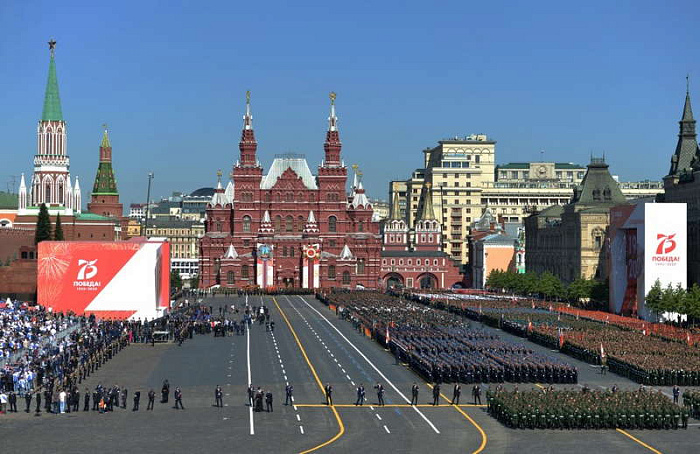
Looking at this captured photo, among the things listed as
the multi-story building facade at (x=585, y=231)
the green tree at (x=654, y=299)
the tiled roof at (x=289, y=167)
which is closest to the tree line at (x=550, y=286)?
the multi-story building facade at (x=585, y=231)

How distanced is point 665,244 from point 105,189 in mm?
112918

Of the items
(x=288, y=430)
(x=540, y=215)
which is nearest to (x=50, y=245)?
(x=288, y=430)

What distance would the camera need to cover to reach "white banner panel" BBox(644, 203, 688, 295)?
9056cm

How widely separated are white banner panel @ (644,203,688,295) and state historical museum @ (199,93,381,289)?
186 ft

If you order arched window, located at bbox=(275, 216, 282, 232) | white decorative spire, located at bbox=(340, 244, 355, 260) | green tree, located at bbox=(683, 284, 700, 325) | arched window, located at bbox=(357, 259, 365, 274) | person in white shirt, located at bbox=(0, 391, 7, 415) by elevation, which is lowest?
person in white shirt, located at bbox=(0, 391, 7, 415)

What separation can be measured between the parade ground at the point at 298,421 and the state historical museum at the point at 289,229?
77897 millimetres

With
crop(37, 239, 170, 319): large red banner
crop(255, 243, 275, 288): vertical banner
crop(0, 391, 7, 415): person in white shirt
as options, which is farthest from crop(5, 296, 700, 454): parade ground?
crop(255, 243, 275, 288): vertical banner

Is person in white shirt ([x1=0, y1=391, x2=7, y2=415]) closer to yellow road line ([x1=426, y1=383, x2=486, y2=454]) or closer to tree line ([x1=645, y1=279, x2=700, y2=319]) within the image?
yellow road line ([x1=426, y1=383, x2=486, y2=454])

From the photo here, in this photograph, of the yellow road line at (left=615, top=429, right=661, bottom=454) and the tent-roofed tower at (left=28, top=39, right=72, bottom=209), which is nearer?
the yellow road line at (left=615, top=429, right=661, bottom=454)

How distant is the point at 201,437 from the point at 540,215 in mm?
106247

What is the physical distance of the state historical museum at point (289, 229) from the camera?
142m

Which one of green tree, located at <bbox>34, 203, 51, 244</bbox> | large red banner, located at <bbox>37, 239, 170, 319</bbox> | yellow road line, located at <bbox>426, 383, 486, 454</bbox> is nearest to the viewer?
yellow road line, located at <bbox>426, 383, 486, 454</bbox>

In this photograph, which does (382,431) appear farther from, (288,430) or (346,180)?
(346,180)

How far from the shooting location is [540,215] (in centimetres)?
14225
